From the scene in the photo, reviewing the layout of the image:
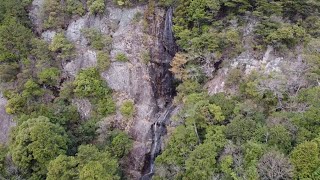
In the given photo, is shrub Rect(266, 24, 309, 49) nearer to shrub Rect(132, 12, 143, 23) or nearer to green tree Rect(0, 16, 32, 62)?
shrub Rect(132, 12, 143, 23)

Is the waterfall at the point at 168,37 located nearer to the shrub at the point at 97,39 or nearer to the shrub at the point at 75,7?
the shrub at the point at 97,39

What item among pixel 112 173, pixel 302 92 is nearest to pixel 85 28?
pixel 112 173

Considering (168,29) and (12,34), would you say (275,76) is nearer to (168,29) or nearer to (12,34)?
(168,29)

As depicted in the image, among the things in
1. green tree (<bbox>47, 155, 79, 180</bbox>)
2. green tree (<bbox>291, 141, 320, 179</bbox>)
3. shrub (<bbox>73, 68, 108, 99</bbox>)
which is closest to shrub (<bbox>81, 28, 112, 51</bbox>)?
shrub (<bbox>73, 68, 108, 99</bbox>)

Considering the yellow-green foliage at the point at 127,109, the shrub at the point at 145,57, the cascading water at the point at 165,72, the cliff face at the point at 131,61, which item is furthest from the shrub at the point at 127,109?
the shrub at the point at 145,57

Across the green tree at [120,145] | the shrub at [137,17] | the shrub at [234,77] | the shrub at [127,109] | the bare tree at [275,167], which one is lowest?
the green tree at [120,145]

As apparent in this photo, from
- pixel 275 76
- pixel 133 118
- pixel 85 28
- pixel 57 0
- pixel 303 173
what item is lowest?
pixel 133 118
